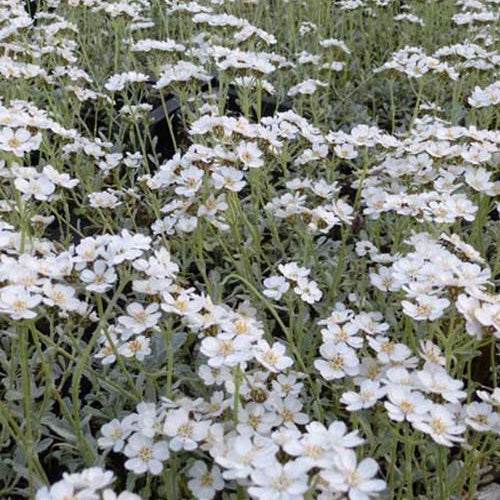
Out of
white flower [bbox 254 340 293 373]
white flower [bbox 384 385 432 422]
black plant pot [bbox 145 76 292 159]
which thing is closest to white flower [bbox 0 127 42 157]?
white flower [bbox 254 340 293 373]

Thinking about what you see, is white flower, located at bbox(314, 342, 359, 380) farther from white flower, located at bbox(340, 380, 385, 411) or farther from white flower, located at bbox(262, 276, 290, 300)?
white flower, located at bbox(262, 276, 290, 300)

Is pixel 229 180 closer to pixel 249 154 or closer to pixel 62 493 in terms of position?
pixel 249 154

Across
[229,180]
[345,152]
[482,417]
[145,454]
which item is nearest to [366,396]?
[482,417]

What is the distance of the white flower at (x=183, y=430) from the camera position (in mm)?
1082

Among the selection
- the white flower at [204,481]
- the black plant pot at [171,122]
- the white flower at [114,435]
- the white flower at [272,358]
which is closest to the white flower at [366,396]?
the white flower at [272,358]

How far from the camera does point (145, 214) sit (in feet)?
8.04

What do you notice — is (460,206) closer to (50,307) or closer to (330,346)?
(330,346)

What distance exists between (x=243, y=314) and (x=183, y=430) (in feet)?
1.39

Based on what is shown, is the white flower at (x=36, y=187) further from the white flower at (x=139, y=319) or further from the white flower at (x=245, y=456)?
the white flower at (x=245, y=456)

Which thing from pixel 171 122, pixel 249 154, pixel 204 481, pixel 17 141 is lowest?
pixel 171 122

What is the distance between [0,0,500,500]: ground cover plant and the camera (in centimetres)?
112

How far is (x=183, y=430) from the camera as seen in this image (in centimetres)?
111

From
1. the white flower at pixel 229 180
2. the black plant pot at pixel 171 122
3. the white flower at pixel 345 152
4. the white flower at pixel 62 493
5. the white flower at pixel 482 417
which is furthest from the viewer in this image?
the black plant pot at pixel 171 122

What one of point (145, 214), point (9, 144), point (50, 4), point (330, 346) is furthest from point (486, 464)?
point (50, 4)
